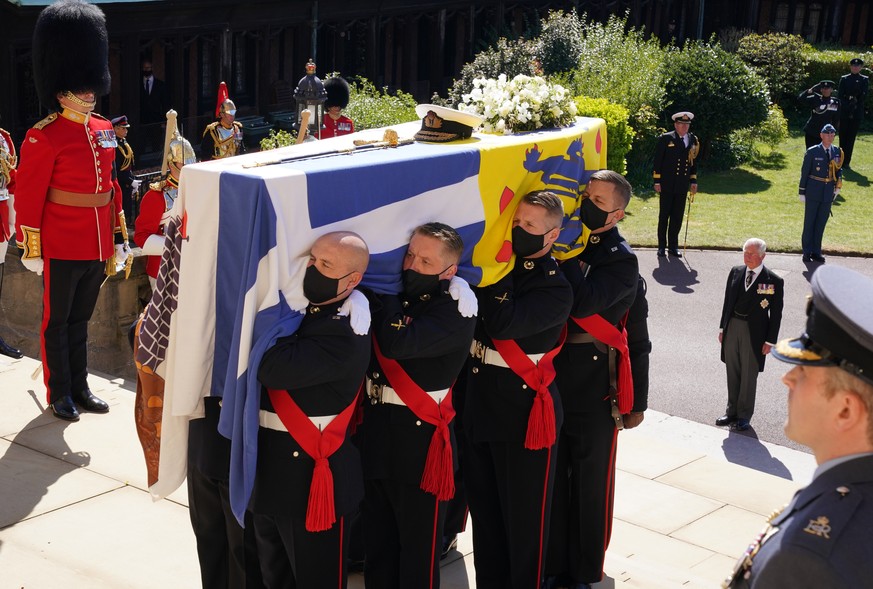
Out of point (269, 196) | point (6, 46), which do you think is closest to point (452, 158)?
point (269, 196)

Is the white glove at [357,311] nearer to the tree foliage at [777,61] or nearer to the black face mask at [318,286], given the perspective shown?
the black face mask at [318,286]

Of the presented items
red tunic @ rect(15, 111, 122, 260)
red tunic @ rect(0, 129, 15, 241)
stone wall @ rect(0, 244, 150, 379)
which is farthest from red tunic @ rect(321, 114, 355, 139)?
red tunic @ rect(15, 111, 122, 260)

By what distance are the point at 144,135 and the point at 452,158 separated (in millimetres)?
11274

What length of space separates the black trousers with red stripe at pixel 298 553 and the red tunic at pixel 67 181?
8.79ft

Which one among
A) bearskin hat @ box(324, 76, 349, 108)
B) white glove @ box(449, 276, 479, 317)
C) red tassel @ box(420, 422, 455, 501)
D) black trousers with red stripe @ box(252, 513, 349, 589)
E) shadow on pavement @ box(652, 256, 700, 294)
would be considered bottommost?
shadow on pavement @ box(652, 256, 700, 294)

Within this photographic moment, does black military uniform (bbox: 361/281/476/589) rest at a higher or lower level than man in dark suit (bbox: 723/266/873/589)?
lower

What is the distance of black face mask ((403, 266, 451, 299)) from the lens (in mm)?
4406

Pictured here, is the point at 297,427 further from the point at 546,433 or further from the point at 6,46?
the point at 6,46

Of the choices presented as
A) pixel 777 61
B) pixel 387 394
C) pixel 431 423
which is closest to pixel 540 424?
pixel 431 423

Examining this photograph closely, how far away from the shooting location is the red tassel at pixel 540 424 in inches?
184

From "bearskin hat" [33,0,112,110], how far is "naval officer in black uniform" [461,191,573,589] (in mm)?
2886

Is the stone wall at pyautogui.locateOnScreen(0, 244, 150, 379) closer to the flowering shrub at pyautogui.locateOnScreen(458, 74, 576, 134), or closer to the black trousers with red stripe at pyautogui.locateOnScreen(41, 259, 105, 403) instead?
the black trousers with red stripe at pyautogui.locateOnScreen(41, 259, 105, 403)

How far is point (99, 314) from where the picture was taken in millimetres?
7961

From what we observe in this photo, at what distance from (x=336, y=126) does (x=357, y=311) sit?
9414 millimetres
